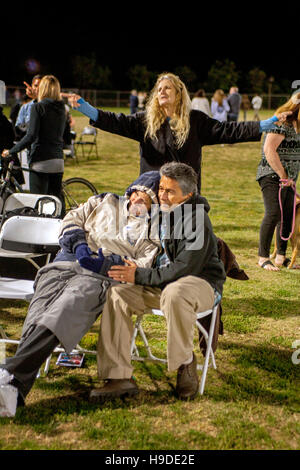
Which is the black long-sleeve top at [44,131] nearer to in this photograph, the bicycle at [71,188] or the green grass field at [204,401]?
the bicycle at [71,188]

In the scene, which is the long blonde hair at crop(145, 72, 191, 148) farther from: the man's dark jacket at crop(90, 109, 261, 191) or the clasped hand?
the clasped hand

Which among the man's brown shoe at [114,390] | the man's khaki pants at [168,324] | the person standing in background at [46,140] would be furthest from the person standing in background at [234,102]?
the man's brown shoe at [114,390]

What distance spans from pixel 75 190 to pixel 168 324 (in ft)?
16.1

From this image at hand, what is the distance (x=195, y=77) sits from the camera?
6719cm

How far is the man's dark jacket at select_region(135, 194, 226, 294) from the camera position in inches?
123

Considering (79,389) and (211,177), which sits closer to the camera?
(79,389)

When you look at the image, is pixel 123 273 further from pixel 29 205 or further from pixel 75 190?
pixel 75 190

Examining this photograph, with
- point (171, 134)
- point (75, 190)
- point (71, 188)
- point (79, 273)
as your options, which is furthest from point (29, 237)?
point (75, 190)

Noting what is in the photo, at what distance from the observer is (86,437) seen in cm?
266

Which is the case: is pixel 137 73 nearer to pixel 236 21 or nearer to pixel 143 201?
pixel 236 21

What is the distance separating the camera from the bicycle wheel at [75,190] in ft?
24.0

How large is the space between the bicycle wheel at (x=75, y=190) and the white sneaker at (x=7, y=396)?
4.63 m

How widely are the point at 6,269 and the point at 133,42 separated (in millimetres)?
69001

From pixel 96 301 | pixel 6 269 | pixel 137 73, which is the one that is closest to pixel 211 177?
pixel 6 269
